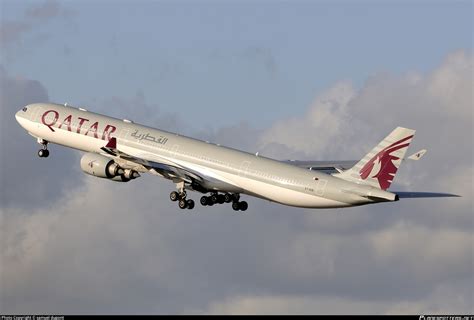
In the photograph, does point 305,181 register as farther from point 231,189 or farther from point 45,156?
point 45,156

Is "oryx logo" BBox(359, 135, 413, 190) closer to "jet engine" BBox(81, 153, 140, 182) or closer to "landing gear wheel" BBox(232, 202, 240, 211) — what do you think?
"landing gear wheel" BBox(232, 202, 240, 211)

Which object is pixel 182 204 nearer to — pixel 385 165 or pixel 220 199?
pixel 220 199

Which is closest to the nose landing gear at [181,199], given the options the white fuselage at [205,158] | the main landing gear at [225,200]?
the white fuselage at [205,158]

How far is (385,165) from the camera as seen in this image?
342ft

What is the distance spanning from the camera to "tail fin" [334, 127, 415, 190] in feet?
340

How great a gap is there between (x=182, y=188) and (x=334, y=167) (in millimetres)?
14870

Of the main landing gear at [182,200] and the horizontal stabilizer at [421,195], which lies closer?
the horizontal stabilizer at [421,195]

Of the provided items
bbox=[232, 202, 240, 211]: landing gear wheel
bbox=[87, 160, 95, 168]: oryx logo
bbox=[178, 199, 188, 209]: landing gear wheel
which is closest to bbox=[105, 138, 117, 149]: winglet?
bbox=[87, 160, 95, 168]: oryx logo

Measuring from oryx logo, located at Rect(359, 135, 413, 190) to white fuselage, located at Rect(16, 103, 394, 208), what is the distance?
1.09 meters

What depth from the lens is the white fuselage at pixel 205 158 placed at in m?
107

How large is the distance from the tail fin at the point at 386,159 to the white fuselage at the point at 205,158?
0.93 meters

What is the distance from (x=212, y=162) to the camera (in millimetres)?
114188

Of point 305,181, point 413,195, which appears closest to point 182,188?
point 305,181

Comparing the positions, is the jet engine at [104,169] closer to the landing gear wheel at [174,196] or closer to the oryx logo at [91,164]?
the oryx logo at [91,164]
